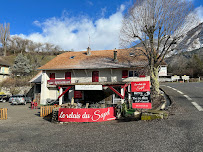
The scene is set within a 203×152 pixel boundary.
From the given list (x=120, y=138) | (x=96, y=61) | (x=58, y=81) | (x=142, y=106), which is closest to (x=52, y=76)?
(x=58, y=81)

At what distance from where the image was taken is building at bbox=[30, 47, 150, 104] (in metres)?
19.7

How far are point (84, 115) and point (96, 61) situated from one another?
39.6 feet

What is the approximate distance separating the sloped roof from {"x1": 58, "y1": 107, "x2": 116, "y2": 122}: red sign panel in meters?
9.58

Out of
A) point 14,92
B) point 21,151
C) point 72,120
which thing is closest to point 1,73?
point 14,92

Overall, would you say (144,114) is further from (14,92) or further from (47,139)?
(14,92)

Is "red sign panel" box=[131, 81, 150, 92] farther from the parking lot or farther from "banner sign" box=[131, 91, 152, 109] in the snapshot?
the parking lot

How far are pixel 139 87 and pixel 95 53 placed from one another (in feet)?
40.8

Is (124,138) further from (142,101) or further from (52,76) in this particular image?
(52,76)

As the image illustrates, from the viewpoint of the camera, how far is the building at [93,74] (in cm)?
1967

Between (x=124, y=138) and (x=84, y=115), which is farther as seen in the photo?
(x=84, y=115)

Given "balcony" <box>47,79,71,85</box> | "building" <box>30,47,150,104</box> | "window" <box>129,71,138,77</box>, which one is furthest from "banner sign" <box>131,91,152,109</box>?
"balcony" <box>47,79,71,85</box>

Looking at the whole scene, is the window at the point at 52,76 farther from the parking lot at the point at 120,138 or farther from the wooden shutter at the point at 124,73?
the parking lot at the point at 120,138

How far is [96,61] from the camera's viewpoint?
71.8ft

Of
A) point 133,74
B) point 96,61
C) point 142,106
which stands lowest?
point 142,106
